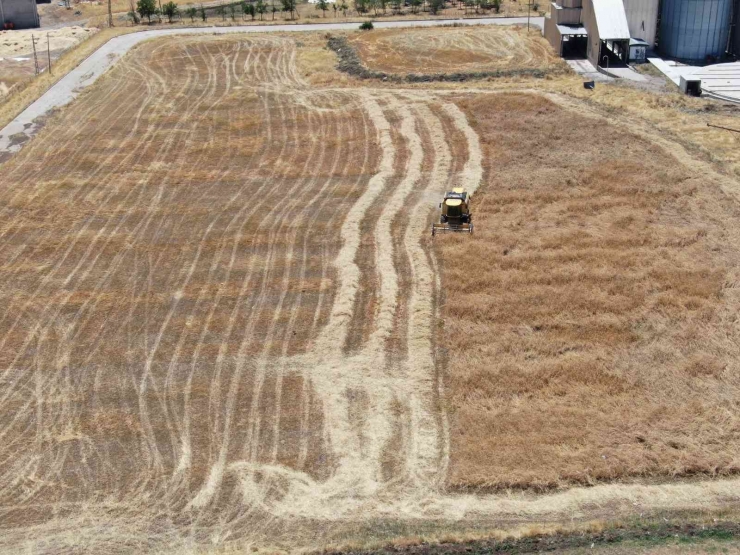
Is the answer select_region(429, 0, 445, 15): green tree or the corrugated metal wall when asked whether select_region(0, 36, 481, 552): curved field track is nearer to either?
the corrugated metal wall

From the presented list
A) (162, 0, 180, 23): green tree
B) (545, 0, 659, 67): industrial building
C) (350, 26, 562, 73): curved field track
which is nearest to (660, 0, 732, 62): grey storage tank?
(545, 0, 659, 67): industrial building

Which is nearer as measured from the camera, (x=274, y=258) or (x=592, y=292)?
(x=592, y=292)

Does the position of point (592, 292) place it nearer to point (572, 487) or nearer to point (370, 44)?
point (572, 487)

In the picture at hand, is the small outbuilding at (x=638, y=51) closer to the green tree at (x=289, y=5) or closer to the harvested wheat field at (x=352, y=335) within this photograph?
the harvested wheat field at (x=352, y=335)

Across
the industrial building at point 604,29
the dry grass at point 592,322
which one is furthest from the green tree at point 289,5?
the dry grass at point 592,322

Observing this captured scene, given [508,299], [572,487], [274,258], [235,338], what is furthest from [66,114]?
[572,487]

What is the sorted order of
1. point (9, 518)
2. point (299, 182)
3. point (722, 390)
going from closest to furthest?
point (9, 518), point (722, 390), point (299, 182)
